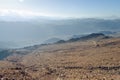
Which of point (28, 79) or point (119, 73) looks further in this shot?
point (119, 73)

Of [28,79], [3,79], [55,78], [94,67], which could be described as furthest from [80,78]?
[94,67]

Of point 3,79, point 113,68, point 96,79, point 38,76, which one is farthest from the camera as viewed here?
point 113,68

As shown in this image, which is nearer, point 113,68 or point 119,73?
point 119,73

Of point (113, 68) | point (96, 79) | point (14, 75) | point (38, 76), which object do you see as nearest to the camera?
point (96, 79)

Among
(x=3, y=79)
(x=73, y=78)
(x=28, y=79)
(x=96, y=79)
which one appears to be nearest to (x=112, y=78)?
(x=96, y=79)

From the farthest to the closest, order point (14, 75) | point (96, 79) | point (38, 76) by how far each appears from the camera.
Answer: point (38, 76)
point (14, 75)
point (96, 79)

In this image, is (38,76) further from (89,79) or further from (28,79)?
(89,79)

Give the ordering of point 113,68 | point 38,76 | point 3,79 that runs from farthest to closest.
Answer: point 113,68 < point 38,76 < point 3,79

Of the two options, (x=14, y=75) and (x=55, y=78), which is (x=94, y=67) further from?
(x=14, y=75)

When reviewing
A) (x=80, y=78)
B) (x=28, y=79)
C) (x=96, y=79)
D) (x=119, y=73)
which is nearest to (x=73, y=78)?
(x=80, y=78)
